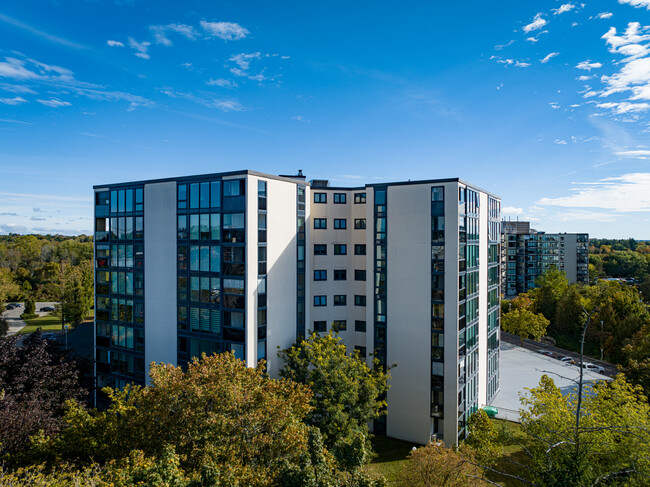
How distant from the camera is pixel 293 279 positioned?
32.8m

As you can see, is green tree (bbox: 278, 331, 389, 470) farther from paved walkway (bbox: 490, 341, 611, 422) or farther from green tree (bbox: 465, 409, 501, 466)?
paved walkway (bbox: 490, 341, 611, 422)

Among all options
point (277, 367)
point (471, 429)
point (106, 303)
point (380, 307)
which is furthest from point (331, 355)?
point (106, 303)

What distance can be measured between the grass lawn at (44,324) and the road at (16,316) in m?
1.12

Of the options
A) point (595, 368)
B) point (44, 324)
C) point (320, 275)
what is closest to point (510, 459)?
point (320, 275)

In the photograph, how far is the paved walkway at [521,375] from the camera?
42.4 meters

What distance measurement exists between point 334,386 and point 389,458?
27.9ft

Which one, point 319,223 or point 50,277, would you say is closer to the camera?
point 319,223

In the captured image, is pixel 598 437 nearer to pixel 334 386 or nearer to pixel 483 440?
pixel 483 440

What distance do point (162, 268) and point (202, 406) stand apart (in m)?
16.7

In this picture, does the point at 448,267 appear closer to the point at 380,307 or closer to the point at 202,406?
the point at 380,307

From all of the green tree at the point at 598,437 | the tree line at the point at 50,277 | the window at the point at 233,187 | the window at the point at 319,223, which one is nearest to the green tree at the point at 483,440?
the green tree at the point at 598,437

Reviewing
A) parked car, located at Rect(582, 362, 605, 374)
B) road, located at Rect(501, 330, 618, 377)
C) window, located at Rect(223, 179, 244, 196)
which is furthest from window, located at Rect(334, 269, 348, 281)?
road, located at Rect(501, 330, 618, 377)

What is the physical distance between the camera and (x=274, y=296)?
30516mm

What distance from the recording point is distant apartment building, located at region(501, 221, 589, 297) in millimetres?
113000
